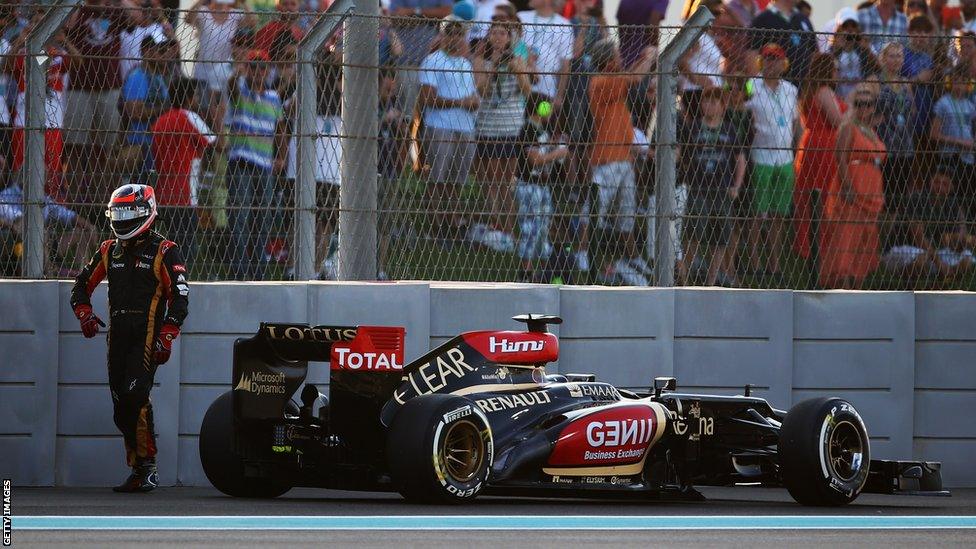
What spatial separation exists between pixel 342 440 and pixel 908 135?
15.6ft

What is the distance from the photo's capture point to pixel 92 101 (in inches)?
433

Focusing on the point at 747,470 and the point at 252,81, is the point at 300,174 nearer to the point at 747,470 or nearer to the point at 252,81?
the point at 252,81

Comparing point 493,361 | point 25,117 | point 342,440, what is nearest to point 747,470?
point 493,361

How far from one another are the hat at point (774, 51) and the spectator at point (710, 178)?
42cm

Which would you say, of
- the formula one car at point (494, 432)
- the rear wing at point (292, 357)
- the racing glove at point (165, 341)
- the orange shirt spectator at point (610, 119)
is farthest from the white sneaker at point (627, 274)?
the racing glove at point (165, 341)

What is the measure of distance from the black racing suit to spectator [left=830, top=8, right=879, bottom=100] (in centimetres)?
444

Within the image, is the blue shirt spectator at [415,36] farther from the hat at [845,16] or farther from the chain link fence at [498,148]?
the hat at [845,16]

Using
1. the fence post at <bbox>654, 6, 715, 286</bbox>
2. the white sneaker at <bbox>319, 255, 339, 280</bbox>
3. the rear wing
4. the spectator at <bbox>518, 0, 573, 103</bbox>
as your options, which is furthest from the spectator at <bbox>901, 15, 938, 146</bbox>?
the rear wing

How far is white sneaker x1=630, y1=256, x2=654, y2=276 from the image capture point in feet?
38.5

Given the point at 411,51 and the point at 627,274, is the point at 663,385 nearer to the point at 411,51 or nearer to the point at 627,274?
the point at 627,274

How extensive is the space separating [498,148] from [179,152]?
1.93 meters

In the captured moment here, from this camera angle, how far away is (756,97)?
1195 centimetres

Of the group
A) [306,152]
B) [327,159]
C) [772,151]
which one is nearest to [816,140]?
[772,151]

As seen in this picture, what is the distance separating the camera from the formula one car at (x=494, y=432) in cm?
922
